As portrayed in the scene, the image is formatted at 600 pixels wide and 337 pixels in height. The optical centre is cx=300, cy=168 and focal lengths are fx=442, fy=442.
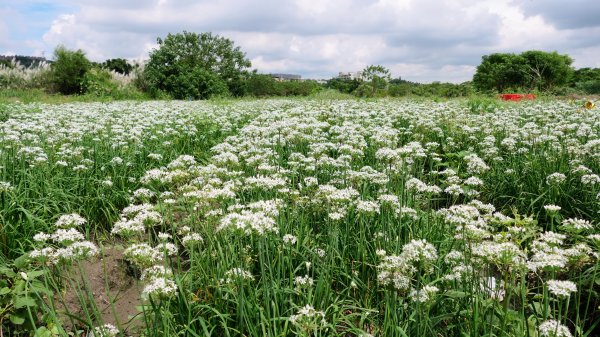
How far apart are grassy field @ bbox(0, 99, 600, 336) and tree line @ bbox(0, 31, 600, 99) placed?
38.5ft

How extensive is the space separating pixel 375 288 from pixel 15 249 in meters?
4.05

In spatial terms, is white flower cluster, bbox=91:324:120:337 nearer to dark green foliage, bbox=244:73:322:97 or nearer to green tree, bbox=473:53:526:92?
green tree, bbox=473:53:526:92

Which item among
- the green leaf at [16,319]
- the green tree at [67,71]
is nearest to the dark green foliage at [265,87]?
the green tree at [67,71]

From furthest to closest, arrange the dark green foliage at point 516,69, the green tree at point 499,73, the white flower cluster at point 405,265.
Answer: the dark green foliage at point 516,69
the green tree at point 499,73
the white flower cluster at point 405,265

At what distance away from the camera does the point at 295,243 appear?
4.59 m

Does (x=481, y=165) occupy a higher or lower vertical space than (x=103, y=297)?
higher

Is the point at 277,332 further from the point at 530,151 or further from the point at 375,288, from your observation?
the point at 530,151

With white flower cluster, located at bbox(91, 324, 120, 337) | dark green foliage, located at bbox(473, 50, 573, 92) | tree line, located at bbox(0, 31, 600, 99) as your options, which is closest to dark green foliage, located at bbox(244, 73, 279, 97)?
tree line, located at bbox(0, 31, 600, 99)

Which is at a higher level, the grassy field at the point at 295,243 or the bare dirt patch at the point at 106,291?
the grassy field at the point at 295,243

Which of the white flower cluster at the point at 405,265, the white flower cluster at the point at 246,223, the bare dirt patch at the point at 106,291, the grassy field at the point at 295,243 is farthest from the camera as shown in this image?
the bare dirt patch at the point at 106,291

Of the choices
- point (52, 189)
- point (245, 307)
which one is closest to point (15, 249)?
point (52, 189)

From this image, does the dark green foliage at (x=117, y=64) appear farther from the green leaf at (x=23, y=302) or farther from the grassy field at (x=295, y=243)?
the green leaf at (x=23, y=302)

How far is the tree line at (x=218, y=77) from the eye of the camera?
33.9 meters

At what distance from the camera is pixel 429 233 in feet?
15.8
